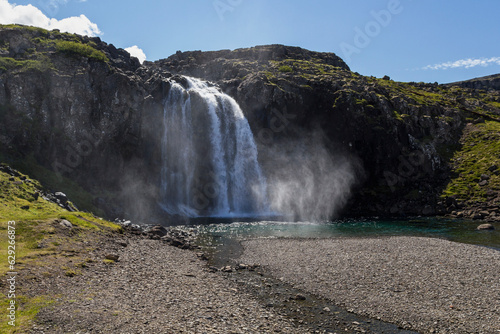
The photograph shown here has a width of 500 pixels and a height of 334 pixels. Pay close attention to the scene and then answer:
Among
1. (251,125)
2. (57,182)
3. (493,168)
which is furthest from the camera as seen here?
(251,125)

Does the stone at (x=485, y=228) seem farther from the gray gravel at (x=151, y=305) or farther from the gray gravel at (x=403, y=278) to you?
the gray gravel at (x=151, y=305)

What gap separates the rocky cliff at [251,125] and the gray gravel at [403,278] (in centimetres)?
4191

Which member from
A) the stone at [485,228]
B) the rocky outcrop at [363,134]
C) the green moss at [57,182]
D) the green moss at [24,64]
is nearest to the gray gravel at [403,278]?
the stone at [485,228]

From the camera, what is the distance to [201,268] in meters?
30.4

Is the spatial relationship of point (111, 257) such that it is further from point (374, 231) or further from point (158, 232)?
point (374, 231)

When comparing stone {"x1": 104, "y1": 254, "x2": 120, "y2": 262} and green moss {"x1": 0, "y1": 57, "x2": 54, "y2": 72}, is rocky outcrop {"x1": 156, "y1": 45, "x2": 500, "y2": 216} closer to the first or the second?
green moss {"x1": 0, "y1": 57, "x2": 54, "y2": 72}

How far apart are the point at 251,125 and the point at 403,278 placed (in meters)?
70.0

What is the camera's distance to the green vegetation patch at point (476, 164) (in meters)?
79.5

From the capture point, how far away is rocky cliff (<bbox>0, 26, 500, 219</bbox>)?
6550 centimetres

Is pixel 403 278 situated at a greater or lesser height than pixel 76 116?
lesser

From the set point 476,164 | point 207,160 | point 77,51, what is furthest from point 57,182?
point 476,164

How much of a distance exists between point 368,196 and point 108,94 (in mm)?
73637

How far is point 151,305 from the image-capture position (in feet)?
62.5

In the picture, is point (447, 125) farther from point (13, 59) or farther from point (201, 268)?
point (13, 59)
